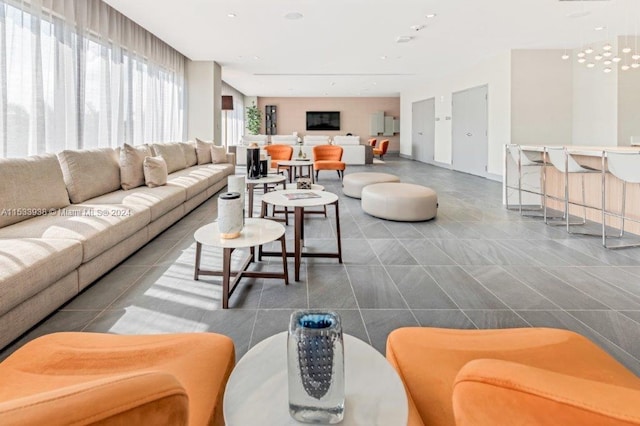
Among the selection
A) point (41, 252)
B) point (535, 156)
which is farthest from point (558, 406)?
point (535, 156)

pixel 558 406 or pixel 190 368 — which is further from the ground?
pixel 558 406

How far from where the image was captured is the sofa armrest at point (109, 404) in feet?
1.46

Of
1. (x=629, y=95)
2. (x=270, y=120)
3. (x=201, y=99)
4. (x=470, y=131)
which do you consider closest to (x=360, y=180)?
(x=201, y=99)

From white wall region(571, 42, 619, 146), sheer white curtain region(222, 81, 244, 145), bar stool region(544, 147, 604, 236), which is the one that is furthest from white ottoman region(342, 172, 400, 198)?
sheer white curtain region(222, 81, 244, 145)

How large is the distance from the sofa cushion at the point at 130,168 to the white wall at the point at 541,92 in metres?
7.04

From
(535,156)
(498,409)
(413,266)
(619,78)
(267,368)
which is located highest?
(619,78)

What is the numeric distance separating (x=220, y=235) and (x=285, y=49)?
6.46 metres

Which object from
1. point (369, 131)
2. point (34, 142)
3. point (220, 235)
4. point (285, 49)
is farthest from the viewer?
point (369, 131)

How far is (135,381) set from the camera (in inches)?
20.4

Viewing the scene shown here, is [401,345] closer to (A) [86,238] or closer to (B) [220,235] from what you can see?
(B) [220,235]

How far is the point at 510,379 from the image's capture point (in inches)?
21.3

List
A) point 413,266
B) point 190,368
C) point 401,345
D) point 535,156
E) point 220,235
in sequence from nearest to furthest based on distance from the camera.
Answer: point 190,368 < point 401,345 < point 220,235 < point 413,266 < point 535,156

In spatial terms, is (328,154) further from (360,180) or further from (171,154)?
(171,154)

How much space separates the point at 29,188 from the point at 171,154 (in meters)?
3.40
